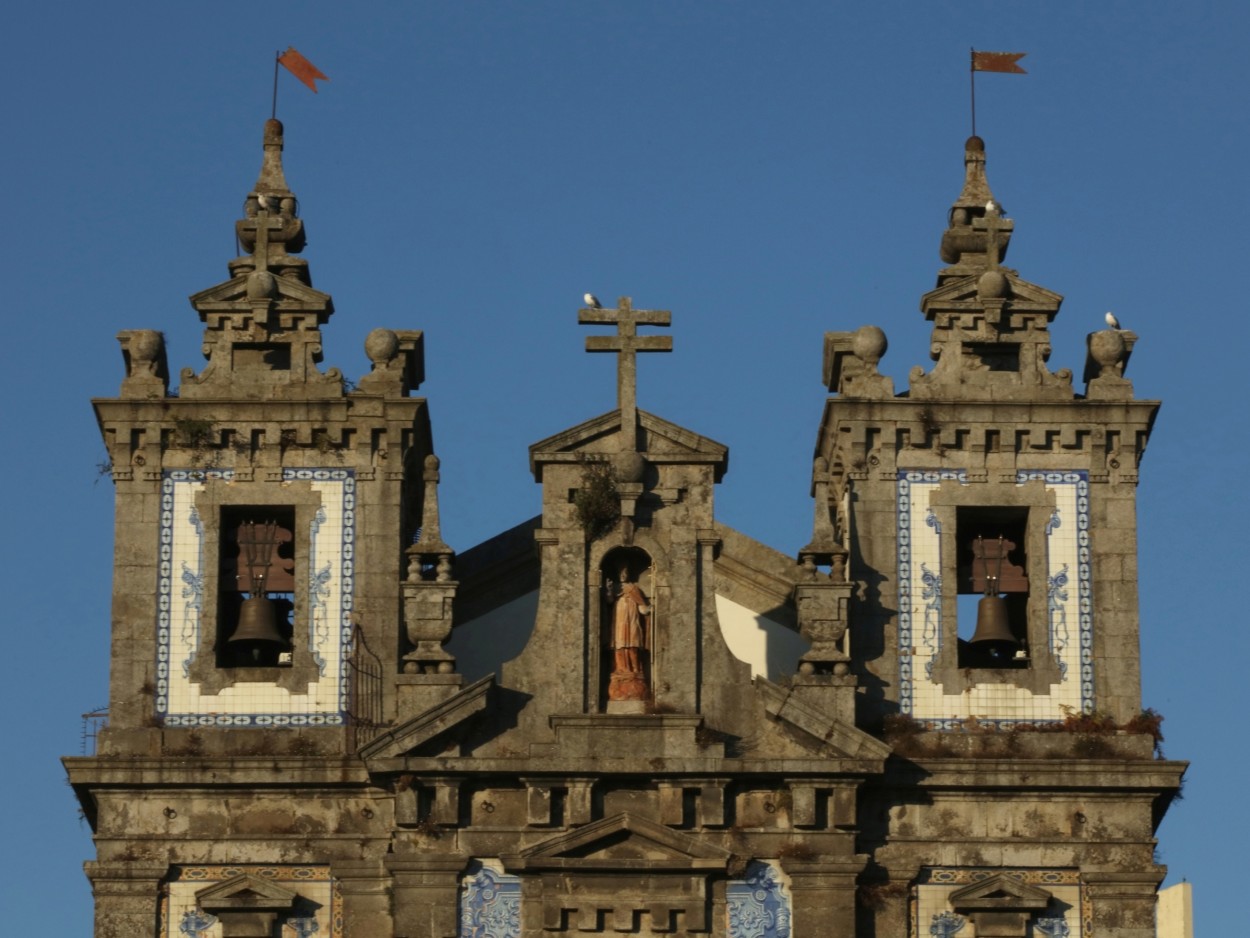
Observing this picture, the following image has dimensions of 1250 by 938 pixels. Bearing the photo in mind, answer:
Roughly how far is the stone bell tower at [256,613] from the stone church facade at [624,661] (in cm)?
4

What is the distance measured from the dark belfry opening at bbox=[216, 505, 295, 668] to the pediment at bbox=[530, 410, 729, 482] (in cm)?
336

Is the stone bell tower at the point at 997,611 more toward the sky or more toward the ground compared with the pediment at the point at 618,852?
more toward the sky

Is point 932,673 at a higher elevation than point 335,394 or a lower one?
lower

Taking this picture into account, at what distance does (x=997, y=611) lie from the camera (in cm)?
4988

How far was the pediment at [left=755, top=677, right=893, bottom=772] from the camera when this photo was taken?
4744 centimetres

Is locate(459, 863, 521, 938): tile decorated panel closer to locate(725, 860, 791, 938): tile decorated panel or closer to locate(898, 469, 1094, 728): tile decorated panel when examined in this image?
locate(725, 860, 791, 938): tile decorated panel

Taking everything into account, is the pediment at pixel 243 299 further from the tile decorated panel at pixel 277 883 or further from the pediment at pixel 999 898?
the pediment at pixel 999 898

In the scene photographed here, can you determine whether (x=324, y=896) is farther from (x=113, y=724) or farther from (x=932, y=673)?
(x=932, y=673)

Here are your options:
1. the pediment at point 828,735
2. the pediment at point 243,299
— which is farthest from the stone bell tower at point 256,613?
the pediment at point 828,735

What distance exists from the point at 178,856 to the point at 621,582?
599cm

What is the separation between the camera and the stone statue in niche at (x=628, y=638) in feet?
159

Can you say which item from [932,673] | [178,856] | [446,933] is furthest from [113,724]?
[932,673]

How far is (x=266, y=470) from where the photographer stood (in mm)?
50031

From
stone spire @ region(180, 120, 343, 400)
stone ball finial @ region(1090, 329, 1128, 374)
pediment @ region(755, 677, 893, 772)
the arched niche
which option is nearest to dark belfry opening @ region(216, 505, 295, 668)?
stone spire @ region(180, 120, 343, 400)
